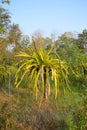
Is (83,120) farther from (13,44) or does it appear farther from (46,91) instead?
(13,44)

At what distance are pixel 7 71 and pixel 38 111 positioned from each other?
8.95m

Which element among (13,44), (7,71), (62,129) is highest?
(13,44)

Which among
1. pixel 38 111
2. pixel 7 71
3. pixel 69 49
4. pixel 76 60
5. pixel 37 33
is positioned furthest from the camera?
pixel 37 33

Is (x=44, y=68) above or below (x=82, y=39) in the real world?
below

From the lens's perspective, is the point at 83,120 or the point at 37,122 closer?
the point at 83,120

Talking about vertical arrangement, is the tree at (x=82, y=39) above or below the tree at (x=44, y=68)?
above

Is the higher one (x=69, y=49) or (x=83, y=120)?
(x=69, y=49)

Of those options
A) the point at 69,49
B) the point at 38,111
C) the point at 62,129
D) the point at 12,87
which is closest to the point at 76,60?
the point at 69,49

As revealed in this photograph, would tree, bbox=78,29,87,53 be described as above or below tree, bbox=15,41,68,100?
above

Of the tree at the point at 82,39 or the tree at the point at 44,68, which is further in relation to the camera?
the tree at the point at 82,39

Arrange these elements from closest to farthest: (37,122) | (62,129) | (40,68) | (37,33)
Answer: (62,129), (37,122), (40,68), (37,33)

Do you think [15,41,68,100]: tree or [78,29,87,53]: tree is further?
[78,29,87,53]: tree

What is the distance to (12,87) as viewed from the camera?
1797 centimetres

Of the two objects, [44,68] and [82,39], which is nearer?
[44,68]
